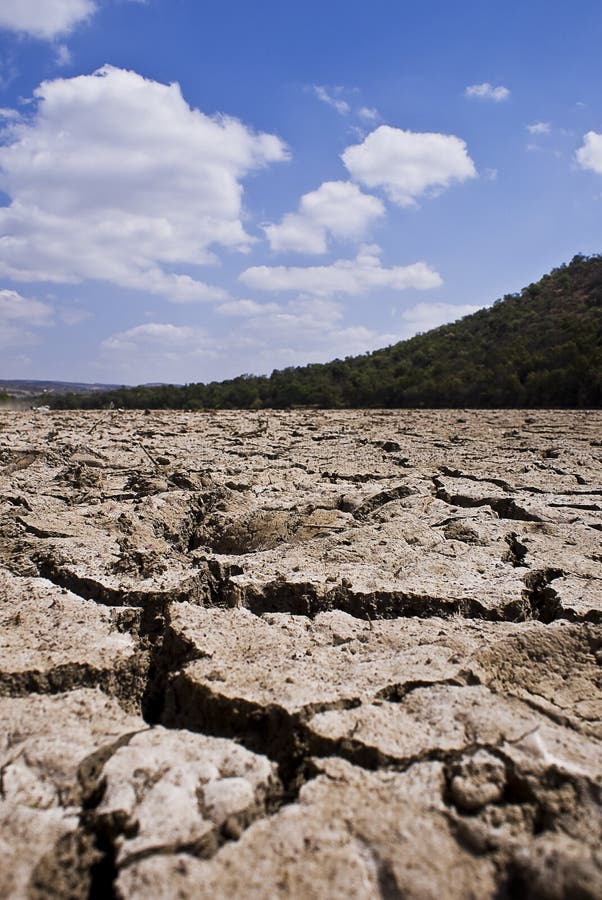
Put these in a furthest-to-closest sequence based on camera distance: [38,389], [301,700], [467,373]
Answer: [38,389]
[467,373]
[301,700]

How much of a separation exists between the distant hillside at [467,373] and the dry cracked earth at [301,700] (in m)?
9.32

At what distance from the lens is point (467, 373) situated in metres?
14.2

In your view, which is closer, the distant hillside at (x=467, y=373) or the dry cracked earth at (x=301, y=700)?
the dry cracked earth at (x=301, y=700)

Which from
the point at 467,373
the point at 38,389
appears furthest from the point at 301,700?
the point at 38,389

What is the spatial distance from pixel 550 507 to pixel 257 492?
1.73 meters

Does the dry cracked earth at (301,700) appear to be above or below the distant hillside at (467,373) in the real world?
below

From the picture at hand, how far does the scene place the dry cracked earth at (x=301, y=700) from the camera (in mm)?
991

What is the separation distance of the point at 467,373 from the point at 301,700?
13.6m

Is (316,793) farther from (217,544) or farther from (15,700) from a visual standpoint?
(217,544)

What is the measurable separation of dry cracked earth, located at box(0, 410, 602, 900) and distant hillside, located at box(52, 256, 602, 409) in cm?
932

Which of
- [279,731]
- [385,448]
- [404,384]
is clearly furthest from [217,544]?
[404,384]

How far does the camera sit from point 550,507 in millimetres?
3293

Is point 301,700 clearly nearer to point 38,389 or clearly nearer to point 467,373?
point 467,373

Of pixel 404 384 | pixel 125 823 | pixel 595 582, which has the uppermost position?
pixel 404 384
